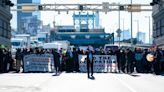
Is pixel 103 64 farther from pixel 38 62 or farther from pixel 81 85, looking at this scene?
pixel 81 85

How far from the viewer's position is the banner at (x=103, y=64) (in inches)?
1294

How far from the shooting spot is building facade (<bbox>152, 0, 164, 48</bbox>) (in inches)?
1670

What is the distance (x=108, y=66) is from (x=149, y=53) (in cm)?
299

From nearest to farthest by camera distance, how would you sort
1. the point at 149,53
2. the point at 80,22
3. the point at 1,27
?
the point at 149,53 < the point at 1,27 < the point at 80,22

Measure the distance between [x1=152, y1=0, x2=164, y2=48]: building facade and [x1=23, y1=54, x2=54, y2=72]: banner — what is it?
12.7 metres

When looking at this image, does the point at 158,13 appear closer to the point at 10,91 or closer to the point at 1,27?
the point at 1,27

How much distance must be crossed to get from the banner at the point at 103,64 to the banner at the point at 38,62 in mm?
2041

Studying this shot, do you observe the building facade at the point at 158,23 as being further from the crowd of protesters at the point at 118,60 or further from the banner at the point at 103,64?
the banner at the point at 103,64

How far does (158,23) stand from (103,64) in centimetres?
1450

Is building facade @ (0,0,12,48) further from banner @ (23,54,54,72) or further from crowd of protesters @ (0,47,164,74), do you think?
banner @ (23,54,54,72)

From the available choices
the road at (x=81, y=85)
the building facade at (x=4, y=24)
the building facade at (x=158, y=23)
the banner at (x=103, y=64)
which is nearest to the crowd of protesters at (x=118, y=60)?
the banner at (x=103, y=64)

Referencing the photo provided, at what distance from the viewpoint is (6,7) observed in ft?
148

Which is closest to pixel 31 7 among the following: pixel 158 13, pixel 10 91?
pixel 158 13

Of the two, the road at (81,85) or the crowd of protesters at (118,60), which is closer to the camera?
the road at (81,85)
